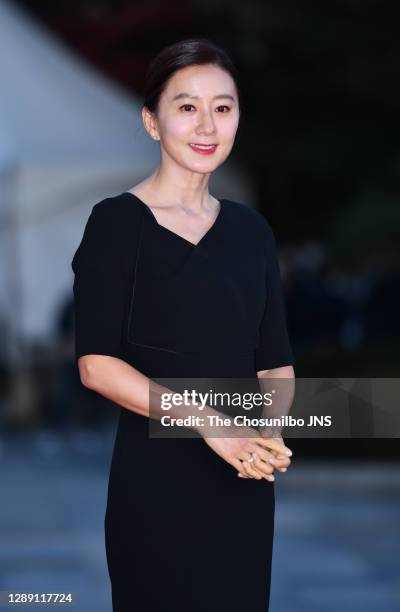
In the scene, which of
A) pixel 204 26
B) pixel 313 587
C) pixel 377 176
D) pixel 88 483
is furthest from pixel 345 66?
pixel 313 587

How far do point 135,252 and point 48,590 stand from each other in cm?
447

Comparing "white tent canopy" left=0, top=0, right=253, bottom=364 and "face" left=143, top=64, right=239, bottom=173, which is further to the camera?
"white tent canopy" left=0, top=0, right=253, bottom=364

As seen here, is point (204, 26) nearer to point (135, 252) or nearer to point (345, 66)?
point (345, 66)

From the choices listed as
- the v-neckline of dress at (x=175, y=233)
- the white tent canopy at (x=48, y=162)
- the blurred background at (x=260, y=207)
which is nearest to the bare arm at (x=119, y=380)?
the v-neckline of dress at (x=175, y=233)

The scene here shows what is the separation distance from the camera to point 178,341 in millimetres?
2990

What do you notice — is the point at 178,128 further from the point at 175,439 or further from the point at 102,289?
the point at 175,439

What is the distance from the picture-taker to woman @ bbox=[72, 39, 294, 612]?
2.97 meters

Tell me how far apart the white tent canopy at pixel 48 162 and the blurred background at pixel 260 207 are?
0.05ft

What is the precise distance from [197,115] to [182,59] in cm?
12

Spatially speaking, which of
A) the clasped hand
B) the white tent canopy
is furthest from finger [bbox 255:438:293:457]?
the white tent canopy

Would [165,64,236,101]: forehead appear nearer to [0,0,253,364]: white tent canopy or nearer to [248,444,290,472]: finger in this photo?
[248,444,290,472]: finger

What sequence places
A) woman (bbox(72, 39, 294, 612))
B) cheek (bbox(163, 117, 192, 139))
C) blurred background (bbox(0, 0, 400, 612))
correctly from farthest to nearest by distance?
1. blurred background (bbox(0, 0, 400, 612))
2. cheek (bbox(163, 117, 192, 139))
3. woman (bbox(72, 39, 294, 612))

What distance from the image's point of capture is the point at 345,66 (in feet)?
51.2

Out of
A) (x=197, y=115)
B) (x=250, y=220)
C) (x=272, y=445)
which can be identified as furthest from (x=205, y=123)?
(x=272, y=445)
